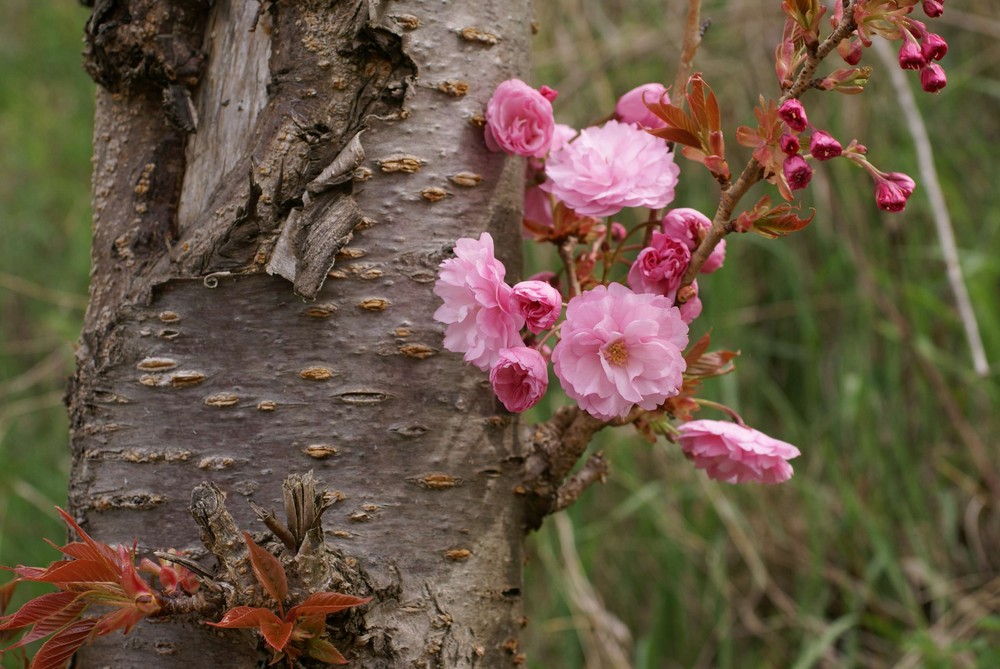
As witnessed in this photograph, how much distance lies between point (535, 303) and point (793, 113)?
236 mm

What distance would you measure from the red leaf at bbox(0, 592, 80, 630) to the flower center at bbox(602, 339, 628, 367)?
44 cm

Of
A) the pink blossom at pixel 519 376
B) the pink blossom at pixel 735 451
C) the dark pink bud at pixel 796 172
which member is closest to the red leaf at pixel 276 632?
the pink blossom at pixel 519 376

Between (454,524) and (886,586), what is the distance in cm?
175

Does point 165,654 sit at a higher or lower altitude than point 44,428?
higher

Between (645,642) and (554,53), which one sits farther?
(554,53)

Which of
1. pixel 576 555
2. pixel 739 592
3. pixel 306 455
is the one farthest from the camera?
pixel 739 592

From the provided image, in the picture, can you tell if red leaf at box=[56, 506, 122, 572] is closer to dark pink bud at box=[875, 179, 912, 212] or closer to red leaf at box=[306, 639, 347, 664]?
red leaf at box=[306, 639, 347, 664]

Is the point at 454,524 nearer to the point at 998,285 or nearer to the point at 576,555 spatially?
the point at 576,555

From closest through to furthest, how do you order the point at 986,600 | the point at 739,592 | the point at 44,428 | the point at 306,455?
the point at 306,455 → the point at 986,600 → the point at 739,592 → the point at 44,428

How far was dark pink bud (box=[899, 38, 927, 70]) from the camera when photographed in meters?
0.65

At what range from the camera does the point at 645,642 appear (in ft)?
6.34

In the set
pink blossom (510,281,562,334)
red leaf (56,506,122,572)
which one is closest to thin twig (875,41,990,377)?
pink blossom (510,281,562,334)

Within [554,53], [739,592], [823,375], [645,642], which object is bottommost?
[739,592]

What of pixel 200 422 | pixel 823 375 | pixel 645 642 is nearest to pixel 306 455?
pixel 200 422
